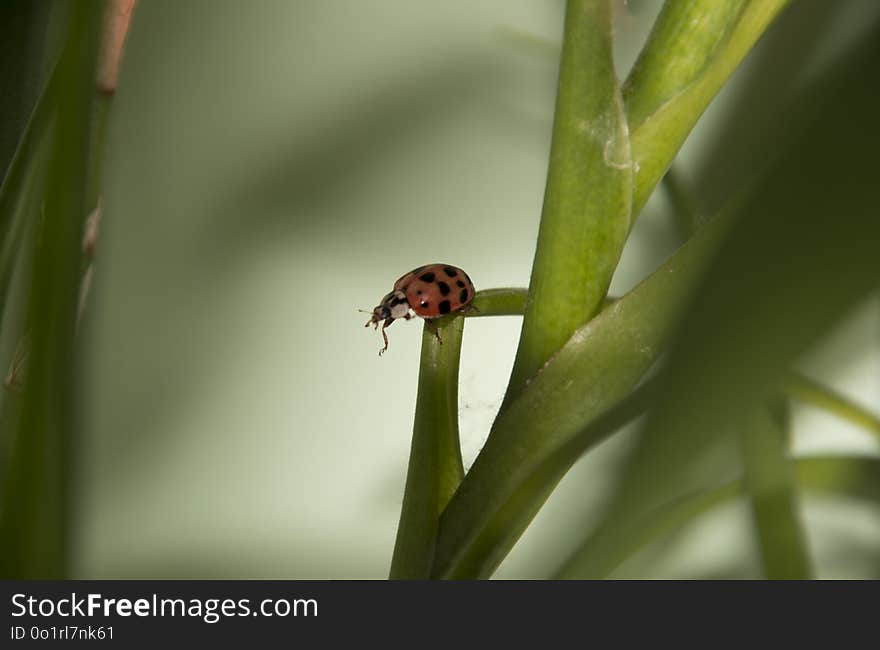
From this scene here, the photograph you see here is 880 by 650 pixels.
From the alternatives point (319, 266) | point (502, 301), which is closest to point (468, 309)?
point (502, 301)

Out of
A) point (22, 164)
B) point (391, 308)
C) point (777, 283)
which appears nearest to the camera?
point (777, 283)

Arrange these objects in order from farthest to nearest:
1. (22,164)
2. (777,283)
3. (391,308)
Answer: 1. (391,308)
2. (22,164)
3. (777,283)

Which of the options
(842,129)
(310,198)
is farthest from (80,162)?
(310,198)

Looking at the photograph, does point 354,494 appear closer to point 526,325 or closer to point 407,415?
point 407,415

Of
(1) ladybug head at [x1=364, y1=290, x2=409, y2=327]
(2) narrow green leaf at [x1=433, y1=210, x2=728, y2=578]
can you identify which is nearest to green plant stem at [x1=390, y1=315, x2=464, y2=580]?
(2) narrow green leaf at [x1=433, y1=210, x2=728, y2=578]

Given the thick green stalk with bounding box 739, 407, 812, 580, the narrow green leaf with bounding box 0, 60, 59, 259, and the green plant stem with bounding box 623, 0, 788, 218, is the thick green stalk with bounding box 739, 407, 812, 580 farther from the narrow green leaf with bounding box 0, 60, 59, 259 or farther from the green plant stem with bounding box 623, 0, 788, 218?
the narrow green leaf with bounding box 0, 60, 59, 259

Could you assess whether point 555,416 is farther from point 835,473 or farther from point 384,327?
point 384,327
